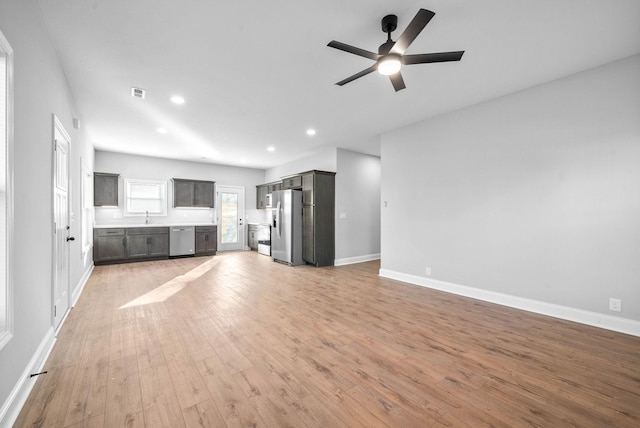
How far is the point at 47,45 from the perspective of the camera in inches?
91.4

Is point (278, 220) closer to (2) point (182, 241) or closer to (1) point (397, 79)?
(2) point (182, 241)

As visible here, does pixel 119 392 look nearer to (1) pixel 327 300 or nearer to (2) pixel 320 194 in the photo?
(1) pixel 327 300

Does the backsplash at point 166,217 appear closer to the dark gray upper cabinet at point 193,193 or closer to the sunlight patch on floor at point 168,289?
the dark gray upper cabinet at point 193,193

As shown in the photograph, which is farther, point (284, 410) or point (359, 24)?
point (359, 24)

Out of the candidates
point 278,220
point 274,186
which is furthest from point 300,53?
point 274,186

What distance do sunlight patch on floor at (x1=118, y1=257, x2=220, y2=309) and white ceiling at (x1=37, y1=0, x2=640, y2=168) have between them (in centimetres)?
284

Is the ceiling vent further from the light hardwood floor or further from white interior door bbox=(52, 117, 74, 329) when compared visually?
the light hardwood floor

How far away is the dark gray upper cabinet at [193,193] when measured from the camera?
7.55 metres

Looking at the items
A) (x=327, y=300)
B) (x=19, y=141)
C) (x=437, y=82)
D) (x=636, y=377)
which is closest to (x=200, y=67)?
(x=19, y=141)

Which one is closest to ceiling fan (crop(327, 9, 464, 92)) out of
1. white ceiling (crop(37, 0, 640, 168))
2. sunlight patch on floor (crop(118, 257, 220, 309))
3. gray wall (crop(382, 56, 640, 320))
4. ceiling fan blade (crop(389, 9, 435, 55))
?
ceiling fan blade (crop(389, 9, 435, 55))

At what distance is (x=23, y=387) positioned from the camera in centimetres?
167

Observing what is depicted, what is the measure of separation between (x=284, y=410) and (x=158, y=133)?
5.47m

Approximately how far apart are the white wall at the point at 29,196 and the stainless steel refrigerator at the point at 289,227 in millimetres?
4195

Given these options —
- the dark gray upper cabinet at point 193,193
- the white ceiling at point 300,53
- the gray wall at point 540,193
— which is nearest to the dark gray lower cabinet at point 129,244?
the dark gray upper cabinet at point 193,193
